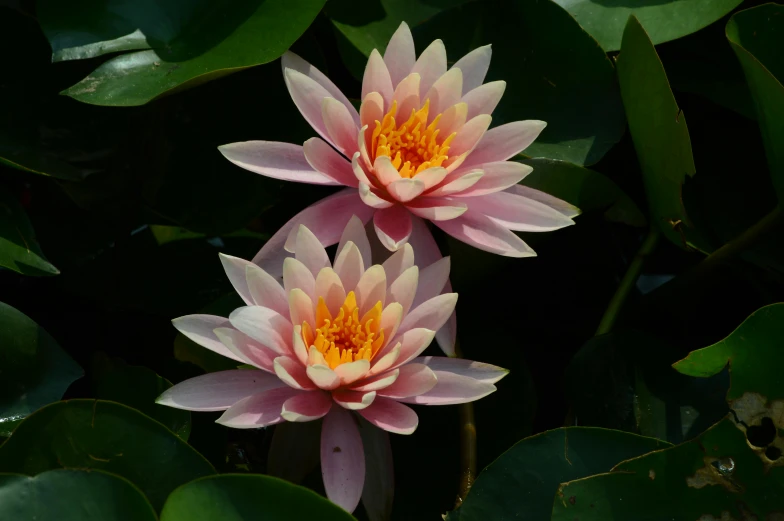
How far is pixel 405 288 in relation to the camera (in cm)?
85

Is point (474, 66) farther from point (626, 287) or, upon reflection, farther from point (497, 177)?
point (626, 287)

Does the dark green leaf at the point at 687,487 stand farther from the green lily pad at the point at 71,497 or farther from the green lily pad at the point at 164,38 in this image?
the green lily pad at the point at 164,38

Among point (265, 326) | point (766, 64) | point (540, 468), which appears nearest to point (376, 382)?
point (265, 326)

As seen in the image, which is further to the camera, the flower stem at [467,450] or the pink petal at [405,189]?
the flower stem at [467,450]

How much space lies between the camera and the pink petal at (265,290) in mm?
823

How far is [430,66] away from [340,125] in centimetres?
17

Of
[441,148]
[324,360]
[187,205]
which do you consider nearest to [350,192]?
[441,148]

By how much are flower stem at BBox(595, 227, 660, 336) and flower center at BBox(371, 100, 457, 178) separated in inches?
16.6

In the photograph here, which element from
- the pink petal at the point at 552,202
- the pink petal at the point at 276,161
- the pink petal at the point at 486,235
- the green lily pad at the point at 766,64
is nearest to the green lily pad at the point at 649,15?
the green lily pad at the point at 766,64

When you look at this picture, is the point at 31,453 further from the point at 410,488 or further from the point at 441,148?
the point at 441,148

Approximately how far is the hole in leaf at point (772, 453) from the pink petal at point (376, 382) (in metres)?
0.48

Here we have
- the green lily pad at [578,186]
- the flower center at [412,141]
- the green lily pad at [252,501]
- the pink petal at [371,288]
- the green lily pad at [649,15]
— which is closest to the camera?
the green lily pad at [252,501]

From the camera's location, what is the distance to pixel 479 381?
845mm

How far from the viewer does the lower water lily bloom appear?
81 centimetres
